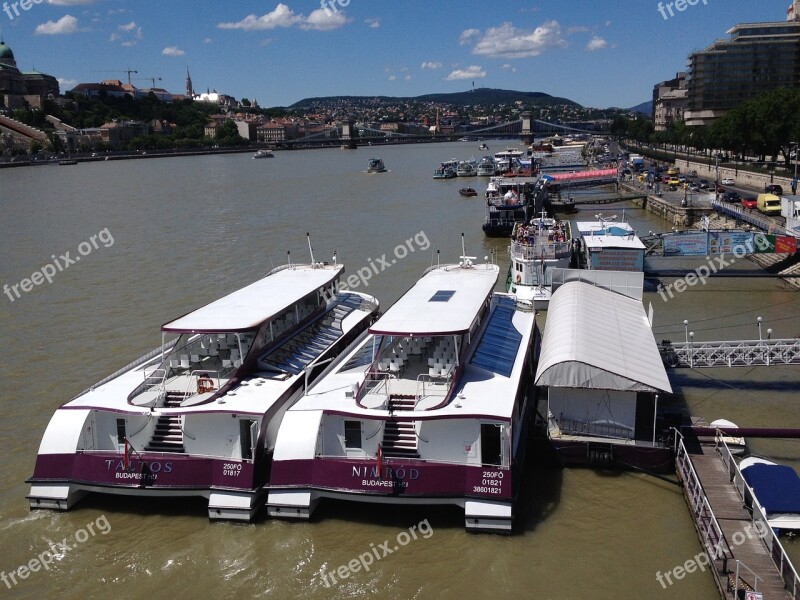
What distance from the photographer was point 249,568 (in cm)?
1072

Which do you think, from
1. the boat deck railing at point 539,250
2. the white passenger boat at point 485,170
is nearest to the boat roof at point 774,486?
the boat deck railing at point 539,250

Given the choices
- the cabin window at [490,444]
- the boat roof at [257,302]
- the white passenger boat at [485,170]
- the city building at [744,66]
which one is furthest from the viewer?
the city building at [744,66]

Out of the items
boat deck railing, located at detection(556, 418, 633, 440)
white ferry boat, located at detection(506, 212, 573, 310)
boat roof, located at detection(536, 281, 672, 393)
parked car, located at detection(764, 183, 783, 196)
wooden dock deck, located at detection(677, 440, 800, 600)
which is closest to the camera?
wooden dock deck, located at detection(677, 440, 800, 600)

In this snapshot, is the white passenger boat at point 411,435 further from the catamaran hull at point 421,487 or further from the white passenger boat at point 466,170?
the white passenger boat at point 466,170

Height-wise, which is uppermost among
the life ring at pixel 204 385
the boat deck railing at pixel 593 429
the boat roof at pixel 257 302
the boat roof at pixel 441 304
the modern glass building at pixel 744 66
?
the modern glass building at pixel 744 66

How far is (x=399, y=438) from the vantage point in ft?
37.8

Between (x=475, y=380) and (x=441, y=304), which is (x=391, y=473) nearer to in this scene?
(x=475, y=380)

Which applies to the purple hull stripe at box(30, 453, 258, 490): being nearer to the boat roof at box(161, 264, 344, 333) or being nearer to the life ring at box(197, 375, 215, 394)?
the life ring at box(197, 375, 215, 394)

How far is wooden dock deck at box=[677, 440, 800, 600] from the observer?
930 centimetres

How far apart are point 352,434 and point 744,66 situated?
130m

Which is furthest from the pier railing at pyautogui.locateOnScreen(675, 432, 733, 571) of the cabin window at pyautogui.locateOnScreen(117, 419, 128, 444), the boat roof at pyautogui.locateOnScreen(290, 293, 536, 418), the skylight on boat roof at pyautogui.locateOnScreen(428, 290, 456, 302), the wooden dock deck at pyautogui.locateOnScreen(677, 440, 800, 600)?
the cabin window at pyautogui.locateOnScreen(117, 419, 128, 444)

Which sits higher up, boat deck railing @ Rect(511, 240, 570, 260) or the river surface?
boat deck railing @ Rect(511, 240, 570, 260)

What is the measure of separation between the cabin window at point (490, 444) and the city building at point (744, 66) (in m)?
123

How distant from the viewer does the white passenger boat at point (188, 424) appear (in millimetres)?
11547
